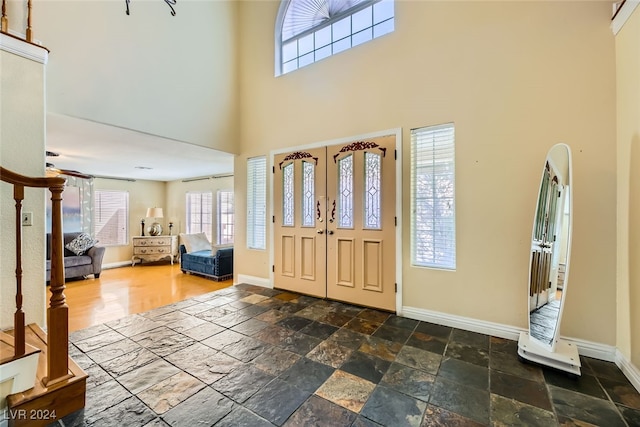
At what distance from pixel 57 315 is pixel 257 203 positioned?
279 cm

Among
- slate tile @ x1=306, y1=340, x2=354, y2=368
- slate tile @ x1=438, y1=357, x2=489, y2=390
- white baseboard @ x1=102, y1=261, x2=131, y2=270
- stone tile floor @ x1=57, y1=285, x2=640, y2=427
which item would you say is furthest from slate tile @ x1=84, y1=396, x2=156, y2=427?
white baseboard @ x1=102, y1=261, x2=131, y2=270

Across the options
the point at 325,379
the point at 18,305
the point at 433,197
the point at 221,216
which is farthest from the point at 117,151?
the point at 433,197

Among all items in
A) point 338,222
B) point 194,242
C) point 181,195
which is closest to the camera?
point 338,222

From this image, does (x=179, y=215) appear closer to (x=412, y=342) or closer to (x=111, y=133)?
(x=111, y=133)

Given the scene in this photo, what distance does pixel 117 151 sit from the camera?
162 inches

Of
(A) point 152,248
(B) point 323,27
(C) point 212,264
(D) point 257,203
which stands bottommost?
(C) point 212,264

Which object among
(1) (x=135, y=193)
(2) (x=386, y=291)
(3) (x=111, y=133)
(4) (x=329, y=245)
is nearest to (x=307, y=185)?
(4) (x=329, y=245)

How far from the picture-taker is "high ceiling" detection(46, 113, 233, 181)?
3053 mm

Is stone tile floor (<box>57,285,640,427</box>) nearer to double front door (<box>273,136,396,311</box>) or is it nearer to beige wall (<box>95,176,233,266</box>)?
double front door (<box>273,136,396,311</box>)

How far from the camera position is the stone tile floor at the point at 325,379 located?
1.49 m

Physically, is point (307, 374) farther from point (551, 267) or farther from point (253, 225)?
point (253, 225)

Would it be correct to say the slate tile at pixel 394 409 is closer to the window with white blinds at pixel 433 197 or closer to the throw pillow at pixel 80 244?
the window with white blinds at pixel 433 197

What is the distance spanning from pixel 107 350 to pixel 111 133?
95.4 inches

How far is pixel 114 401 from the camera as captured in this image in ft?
5.24
